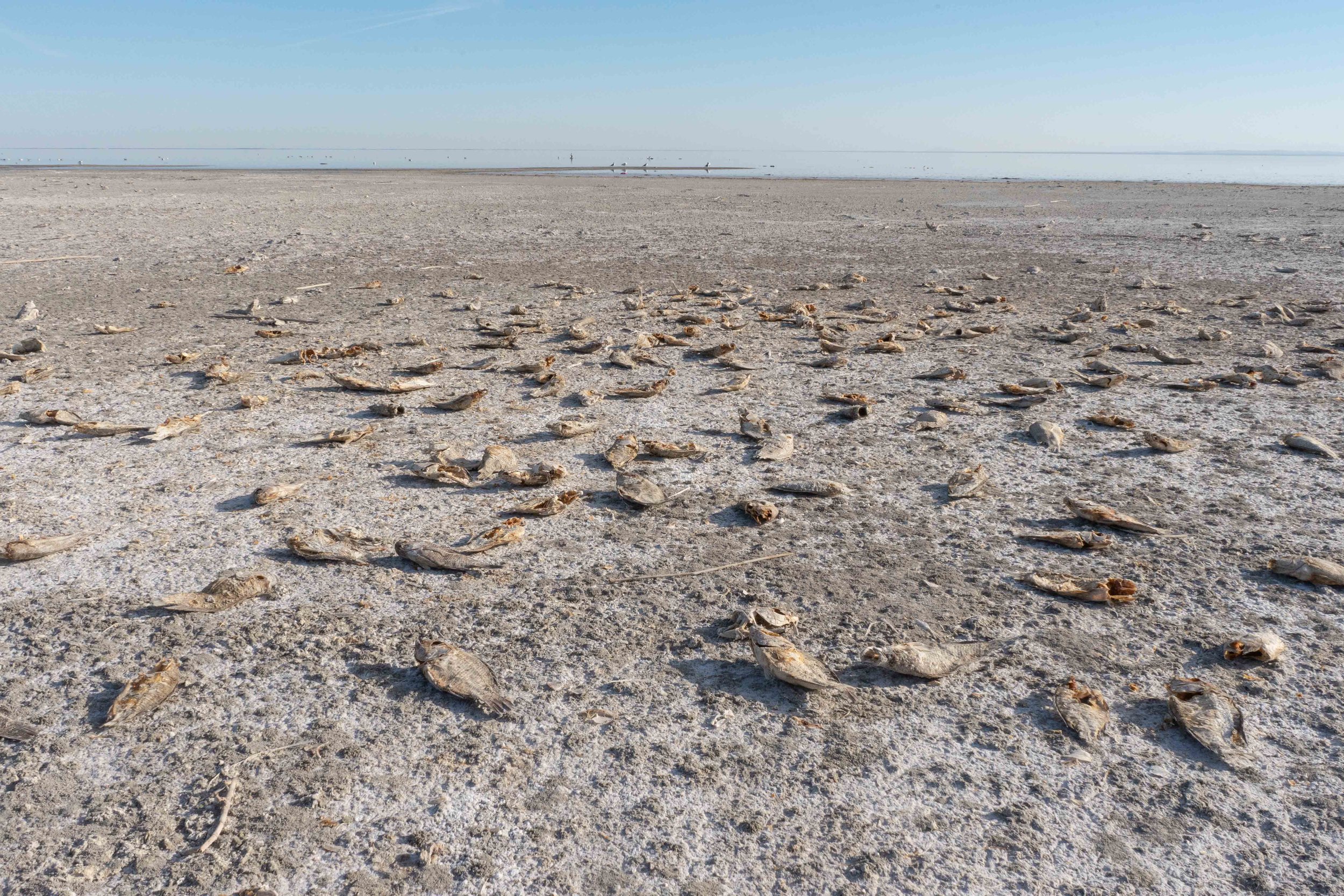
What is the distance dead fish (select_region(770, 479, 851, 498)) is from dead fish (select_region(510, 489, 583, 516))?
2.74 feet

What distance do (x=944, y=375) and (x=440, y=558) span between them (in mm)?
3565

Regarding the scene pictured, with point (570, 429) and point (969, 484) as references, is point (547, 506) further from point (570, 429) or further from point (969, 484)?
point (969, 484)

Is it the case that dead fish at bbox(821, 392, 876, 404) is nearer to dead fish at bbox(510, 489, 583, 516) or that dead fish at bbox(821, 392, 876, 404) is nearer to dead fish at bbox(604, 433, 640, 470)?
dead fish at bbox(604, 433, 640, 470)

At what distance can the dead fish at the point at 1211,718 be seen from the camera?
2.00 meters

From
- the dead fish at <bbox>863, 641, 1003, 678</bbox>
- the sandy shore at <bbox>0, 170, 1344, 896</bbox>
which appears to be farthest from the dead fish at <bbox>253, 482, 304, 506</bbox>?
the dead fish at <bbox>863, 641, 1003, 678</bbox>

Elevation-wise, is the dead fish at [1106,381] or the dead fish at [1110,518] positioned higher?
the dead fish at [1106,381]

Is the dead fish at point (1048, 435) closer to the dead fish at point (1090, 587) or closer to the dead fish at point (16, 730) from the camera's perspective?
the dead fish at point (1090, 587)

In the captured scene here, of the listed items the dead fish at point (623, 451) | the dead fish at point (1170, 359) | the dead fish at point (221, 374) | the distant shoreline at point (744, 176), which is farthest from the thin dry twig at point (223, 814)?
the distant shoreline at point (744, 176)

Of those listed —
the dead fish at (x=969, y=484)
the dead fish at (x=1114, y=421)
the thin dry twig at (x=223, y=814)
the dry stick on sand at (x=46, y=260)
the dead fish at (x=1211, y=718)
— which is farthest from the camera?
the dry stick on sand at (x=46, y=260)

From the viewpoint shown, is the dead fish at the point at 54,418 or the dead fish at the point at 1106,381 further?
the dead fish at the point at 1106,381

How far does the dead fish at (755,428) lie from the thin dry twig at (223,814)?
2.76m

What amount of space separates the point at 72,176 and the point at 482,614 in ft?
→ 111

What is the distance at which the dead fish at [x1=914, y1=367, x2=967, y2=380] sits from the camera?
5.29 metres

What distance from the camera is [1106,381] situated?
5.07 meters
